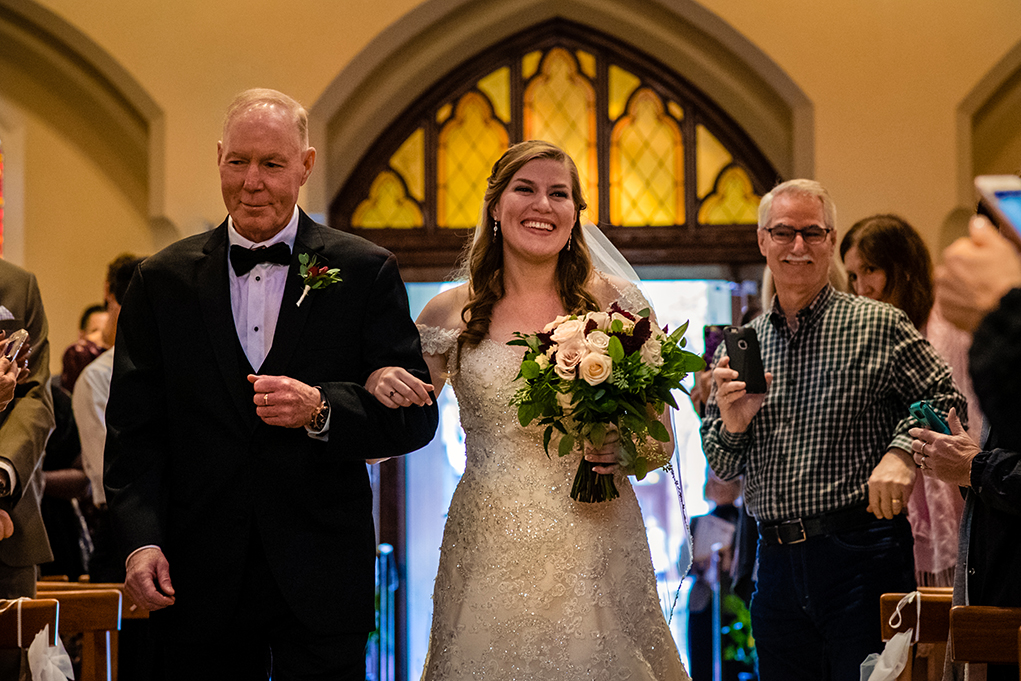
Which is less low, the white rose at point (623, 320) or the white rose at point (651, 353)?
the white rose at point (623, 320)

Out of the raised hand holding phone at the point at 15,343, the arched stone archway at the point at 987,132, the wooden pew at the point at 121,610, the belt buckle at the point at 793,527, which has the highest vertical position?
the arched stone archway at the point at 987,132

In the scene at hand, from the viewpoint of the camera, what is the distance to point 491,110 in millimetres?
7453

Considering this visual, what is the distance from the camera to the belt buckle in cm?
334

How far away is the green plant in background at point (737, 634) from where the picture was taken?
6566mm

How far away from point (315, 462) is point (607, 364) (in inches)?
32.4

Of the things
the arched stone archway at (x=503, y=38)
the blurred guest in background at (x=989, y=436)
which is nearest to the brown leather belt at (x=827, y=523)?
the blurred guest in background at (x=989, y=436)

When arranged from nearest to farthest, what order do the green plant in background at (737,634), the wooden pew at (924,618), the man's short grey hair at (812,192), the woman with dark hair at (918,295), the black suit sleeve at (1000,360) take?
the black suit sleeve at (1000,360) < the wooden pew at (924,618) < the man's short grey hair at (812,192) < the woman with dark hair at (918,295) < the green plant in background at (737,634)

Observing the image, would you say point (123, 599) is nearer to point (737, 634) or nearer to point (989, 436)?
point (989, 436)

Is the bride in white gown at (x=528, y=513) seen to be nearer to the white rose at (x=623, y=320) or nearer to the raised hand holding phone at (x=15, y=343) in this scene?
the white rose at (x=623, y=320)

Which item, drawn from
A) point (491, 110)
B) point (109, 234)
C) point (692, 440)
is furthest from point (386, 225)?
point (692, 440)

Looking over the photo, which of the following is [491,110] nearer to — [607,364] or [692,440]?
[692,440]

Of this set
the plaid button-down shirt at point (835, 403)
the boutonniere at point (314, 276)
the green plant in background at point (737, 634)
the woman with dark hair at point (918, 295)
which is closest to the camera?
the boutonniere at point (314, 276)

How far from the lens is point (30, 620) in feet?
9.30

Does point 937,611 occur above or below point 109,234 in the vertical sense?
below
